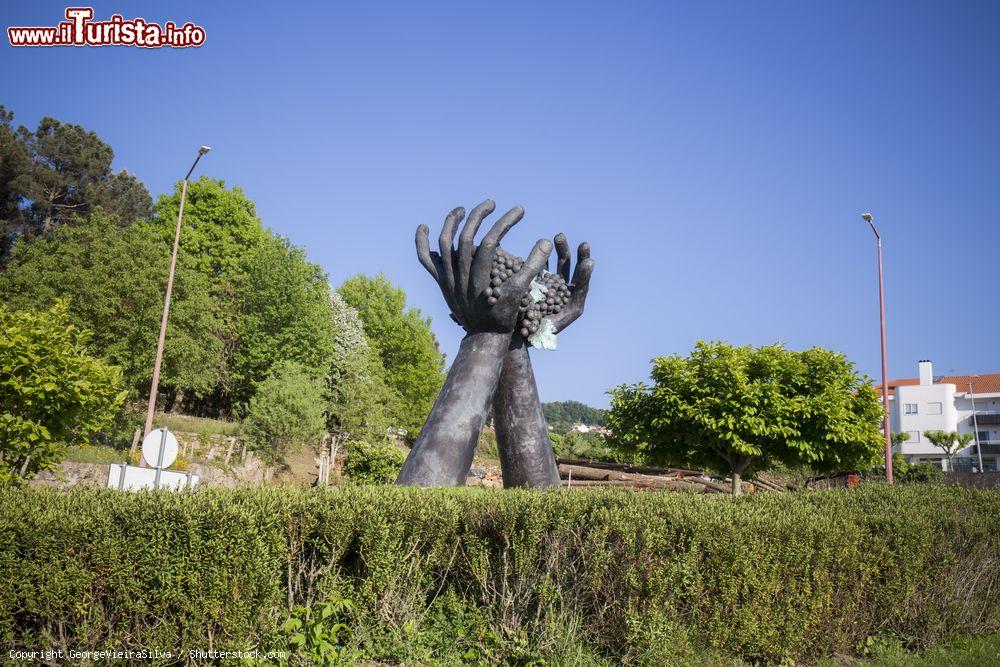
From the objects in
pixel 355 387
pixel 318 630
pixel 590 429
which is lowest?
pixel 318 630

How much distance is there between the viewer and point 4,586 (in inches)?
177

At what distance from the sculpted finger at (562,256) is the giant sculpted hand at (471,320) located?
3.56 feet

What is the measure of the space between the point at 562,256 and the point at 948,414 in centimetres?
6809

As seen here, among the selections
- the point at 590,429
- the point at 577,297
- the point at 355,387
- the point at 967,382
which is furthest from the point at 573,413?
the point at 577,297

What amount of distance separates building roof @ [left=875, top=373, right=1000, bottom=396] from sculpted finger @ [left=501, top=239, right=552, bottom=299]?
2593 inches

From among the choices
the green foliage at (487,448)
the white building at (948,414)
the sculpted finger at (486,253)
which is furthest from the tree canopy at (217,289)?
the white building at (948,414)

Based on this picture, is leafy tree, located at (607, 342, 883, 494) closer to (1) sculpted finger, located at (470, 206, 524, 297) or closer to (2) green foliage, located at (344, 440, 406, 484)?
(2) green foliage, located at (344, 440, 406, 484)

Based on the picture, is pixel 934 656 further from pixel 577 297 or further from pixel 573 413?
pixel 573 413

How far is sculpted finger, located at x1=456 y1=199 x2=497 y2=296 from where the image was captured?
10.4 m

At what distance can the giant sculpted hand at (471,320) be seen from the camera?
380 inches

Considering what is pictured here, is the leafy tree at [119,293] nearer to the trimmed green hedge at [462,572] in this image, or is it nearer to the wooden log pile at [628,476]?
the wooden log pile at [628,476]

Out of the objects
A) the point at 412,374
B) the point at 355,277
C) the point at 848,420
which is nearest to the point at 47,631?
the point at 848,420

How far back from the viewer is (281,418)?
3122 centimetres

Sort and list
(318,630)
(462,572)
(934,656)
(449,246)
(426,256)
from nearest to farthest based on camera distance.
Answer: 1. (318,630)
2. (462,572)
3. (934,656)
4. (449,246)
5. (426,256)
